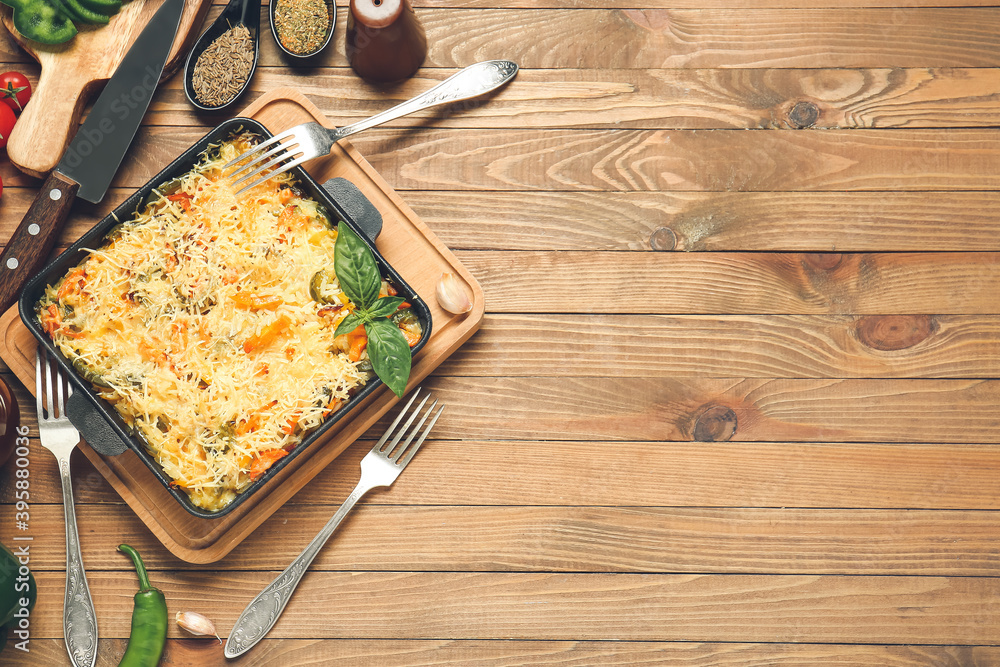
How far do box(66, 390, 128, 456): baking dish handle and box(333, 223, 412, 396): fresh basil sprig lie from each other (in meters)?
0.65

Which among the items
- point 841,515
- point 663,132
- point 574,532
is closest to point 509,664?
point 574,532

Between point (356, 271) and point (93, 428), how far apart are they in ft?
2.65

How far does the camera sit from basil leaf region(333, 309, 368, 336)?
162cm

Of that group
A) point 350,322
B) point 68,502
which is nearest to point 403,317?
point 350,322

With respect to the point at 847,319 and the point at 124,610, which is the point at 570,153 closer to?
the point at 847,319

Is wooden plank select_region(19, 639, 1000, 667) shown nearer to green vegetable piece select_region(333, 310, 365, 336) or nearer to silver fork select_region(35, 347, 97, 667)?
silver fork select_region(35, 347, 97, 667)

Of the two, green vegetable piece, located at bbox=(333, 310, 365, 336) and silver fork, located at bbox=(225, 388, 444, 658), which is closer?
green vegetable piece, located at bbox=(333, 310, 365, 336)

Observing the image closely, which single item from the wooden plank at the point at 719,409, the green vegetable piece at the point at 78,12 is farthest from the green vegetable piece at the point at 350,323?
the green vegetable piece at the point at 78,12

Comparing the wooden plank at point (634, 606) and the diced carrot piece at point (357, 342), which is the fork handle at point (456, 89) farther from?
the wooden plank at point (634, 606)

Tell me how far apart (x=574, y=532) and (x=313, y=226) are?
3.85 ft

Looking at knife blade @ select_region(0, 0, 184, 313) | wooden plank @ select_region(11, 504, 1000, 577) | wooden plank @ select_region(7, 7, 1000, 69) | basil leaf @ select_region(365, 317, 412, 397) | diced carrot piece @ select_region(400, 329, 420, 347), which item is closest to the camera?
basil leaf @ select_region(365, 317, 412, 397)

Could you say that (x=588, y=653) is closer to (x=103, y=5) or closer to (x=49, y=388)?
(x=49, y=388)

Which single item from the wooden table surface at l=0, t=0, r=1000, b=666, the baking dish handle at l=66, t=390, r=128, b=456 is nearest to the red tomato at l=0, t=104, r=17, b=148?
the wooden table surface at l=0, t=0, r=1000, b=666


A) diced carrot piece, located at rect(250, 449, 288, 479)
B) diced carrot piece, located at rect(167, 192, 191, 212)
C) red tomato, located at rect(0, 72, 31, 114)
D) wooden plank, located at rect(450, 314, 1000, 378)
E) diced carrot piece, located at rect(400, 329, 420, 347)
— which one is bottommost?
diced carrot piece, located at rect(250, 449, 288, 479)
